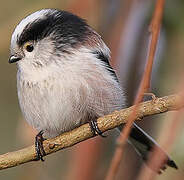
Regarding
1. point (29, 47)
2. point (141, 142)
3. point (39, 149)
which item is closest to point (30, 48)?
point (29, 47)

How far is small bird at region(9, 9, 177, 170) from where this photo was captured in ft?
7.18

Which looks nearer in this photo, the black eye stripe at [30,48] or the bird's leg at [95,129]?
the bird's leg at [95,129]

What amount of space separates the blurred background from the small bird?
4.6 inches

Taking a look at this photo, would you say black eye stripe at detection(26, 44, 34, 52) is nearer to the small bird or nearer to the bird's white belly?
the small bird

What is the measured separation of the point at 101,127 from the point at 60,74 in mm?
436

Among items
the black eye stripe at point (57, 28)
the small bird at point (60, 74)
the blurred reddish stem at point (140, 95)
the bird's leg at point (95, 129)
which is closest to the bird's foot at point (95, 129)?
the bird's leg at point (95, 129)

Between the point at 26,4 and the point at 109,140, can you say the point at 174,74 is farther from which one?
the point at 26,4

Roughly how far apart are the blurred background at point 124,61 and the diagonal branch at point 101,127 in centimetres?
8

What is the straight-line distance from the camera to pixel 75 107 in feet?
→ 7.29

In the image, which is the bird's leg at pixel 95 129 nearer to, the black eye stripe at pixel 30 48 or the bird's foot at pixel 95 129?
the bird's foot at pixel 95 129

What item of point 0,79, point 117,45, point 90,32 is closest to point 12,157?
point 117,45

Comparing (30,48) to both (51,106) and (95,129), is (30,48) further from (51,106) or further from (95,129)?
(95,129)

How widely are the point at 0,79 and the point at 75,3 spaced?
1130 mm

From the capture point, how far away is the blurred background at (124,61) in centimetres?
203
